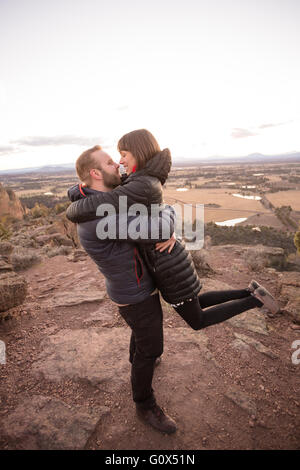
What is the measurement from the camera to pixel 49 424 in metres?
2.29

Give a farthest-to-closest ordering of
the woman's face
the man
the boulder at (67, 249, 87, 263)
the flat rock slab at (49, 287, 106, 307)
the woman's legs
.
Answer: the boulder at (67, 249, 87, 263), the flat rock slab at (49, 287, 106, 307), the woman's legs, the woman's face, the man

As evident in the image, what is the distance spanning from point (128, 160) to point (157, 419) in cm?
237

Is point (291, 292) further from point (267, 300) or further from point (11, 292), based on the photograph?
point (11, 292)

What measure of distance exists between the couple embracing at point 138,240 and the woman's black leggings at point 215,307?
0.11 feet

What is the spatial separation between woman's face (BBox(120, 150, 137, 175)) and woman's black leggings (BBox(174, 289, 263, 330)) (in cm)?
127

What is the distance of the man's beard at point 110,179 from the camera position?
196 centimetres

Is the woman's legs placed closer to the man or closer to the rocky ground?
the man

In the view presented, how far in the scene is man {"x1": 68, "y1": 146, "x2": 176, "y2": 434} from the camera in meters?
1.86

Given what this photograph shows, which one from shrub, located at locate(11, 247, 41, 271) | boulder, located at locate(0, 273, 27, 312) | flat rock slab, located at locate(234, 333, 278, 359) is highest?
boulder, located at locate(0, 273, 27, 312)

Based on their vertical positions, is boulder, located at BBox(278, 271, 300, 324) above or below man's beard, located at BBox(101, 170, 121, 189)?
below

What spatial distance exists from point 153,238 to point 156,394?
1.94 metres

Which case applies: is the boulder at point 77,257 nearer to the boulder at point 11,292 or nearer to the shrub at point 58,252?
Answer: the shrub at point 58,252

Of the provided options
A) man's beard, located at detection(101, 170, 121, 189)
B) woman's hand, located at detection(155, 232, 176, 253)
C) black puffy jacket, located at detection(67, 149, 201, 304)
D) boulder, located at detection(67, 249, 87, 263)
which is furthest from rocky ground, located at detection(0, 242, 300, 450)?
boulder, located at detection(67, 249, 87, 263)
